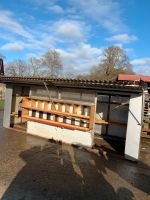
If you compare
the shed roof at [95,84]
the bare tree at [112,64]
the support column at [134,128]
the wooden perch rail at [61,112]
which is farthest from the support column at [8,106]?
the bare tree at [112,64]

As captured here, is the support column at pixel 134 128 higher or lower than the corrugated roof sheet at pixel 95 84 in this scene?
lower

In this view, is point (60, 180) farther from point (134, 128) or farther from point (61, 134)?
point (61, 134)

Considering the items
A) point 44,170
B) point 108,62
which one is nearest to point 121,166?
point 44,170

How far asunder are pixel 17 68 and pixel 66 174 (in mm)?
32955

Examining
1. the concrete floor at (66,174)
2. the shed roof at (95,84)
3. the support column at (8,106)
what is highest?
the shed roof at (95,84)

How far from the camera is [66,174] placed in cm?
479

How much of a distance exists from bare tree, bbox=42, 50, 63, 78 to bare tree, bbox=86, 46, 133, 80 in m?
5.41

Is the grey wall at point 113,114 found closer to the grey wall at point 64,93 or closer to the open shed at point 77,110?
the open shed at point 77,110

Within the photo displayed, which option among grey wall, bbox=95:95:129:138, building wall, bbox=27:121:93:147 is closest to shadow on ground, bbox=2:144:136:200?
building wall, bbox=27:121:93:147

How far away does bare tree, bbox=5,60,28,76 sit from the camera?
34.6m

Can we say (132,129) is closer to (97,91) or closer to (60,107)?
(97,91)

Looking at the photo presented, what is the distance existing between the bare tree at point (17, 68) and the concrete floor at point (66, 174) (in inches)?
1158

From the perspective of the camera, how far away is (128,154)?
20.9ft

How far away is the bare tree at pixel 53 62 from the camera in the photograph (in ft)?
102
